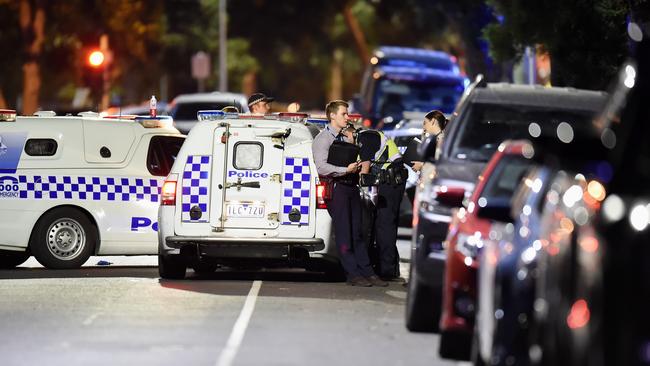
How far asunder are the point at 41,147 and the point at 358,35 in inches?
2491

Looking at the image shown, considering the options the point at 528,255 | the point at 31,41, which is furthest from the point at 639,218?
the point at 31,41

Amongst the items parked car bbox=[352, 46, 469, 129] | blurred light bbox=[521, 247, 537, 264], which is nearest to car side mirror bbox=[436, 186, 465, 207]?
blurred light bbox=[521, 247, 537, 264]

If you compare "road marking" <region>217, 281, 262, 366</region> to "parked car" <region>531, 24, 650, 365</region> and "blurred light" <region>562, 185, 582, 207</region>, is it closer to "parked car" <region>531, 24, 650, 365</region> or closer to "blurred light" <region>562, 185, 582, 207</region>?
"parked car" <region>531, 24, 650, 365</region>

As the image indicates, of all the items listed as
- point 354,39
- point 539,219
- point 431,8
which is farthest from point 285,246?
point 354,39

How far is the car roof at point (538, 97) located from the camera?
51.2 feet

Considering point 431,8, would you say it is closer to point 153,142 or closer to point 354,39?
point 153,142

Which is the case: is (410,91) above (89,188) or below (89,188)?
above

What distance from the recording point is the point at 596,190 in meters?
8.36

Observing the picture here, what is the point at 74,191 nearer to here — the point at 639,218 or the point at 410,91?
the point at 639,218

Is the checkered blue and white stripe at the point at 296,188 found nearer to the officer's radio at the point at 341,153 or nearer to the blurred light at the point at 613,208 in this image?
the officer's radio at the point at 341,153

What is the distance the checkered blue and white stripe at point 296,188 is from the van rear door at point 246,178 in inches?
2.5

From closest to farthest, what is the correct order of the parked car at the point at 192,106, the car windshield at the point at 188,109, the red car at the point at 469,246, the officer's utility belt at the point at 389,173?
1. the red car at the point at 469,246
2. the officer's utility belt at the point at 389,173
3. the parked car at the point at 192,106
4. the car windshield at the point at 188,109

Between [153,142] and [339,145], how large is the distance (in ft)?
10.4

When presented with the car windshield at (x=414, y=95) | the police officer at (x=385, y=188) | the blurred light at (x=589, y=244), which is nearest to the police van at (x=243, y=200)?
the police officer at (x=385, y=188)
